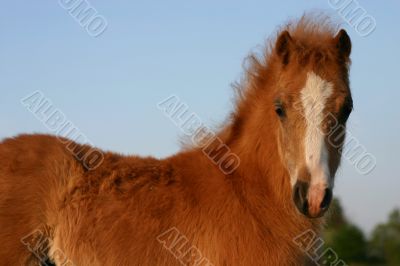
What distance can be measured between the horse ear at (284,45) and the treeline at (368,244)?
2067cm

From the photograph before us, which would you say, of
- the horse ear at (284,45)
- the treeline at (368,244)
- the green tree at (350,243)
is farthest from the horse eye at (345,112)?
the green tree at (350,243)

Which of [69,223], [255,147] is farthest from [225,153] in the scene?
[69,223]

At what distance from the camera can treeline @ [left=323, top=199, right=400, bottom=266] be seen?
2634cm

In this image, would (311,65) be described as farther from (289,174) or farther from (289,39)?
(289,174)

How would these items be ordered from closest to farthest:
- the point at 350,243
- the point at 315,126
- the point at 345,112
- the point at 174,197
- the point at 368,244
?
the point at 315,126 → the point at 345,112 → the point at 174,197 → the point at 350,243 → the point at 368,244

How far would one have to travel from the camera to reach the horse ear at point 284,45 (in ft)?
18.5

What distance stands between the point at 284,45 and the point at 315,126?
1.22 meters

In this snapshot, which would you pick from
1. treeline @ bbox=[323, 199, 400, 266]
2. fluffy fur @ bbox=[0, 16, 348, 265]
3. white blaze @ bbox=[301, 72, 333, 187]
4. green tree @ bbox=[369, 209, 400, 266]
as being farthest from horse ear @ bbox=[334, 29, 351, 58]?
green tree @ bbox=[369, 209, 400, 266]

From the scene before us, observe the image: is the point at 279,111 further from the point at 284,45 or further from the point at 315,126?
the point at 284,45

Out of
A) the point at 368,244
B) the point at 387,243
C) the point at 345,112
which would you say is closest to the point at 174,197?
the point at 345,112

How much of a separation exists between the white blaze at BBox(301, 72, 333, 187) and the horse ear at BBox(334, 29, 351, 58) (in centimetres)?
71

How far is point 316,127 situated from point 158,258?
6.87 feet

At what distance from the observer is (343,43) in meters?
5.66

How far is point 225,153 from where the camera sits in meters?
5.98
